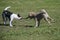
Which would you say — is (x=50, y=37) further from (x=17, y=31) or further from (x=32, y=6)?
(x=32, y=6)

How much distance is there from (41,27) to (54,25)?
2.86 ft

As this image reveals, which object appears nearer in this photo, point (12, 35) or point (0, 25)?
point (12, 35)

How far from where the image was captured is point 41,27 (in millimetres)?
13742

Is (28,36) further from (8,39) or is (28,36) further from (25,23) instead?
(25,23)

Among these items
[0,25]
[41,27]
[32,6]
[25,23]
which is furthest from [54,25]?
[32,6]

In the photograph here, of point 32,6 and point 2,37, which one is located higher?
point 32,6

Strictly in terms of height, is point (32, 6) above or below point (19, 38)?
above

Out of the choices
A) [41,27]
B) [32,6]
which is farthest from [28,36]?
[32,6]

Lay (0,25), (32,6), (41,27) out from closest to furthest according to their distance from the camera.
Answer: (41,27) < (0,25) < (32,6)

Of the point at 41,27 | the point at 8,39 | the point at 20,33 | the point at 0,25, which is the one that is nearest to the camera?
the point at 8,39

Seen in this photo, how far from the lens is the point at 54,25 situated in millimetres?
14266

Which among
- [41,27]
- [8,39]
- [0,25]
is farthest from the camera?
[0,25]

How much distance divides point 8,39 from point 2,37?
0.45 m

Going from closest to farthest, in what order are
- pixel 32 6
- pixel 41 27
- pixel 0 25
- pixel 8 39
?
pixel 8 39 < pixel 41 27 < pixel 0 25 < pixel 32 6
